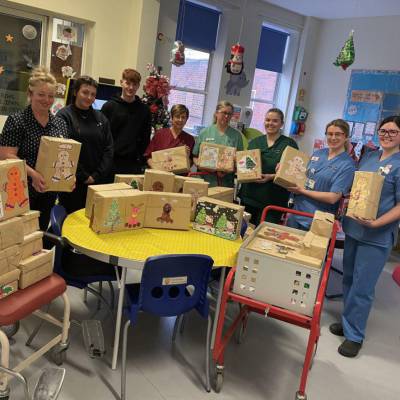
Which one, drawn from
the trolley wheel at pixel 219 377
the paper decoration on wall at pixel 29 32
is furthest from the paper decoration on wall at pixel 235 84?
the trolley wheel at pixel 219 377

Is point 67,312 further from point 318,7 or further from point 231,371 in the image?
point 318,7

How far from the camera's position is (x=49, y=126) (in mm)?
2633

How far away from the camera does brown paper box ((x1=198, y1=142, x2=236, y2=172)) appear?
3318 millimetres

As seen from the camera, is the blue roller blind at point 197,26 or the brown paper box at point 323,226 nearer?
the brown paper box at point 323,226

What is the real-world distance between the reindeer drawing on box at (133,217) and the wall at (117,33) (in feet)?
9.45

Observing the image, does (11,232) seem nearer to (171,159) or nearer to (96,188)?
(96,188)

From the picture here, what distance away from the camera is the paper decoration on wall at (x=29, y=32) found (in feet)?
14.3

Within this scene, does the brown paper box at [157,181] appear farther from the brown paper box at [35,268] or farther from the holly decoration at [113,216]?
the brown paper box at [35,268]

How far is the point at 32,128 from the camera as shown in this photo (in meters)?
2.54

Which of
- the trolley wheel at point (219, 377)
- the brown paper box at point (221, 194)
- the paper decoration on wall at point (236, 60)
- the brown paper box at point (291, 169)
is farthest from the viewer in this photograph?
the paper decoration on wall at point (236, 60)

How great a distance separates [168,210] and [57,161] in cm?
73

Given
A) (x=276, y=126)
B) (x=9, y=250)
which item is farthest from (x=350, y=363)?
(x=9, y=250)

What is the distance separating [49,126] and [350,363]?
2.45 metres

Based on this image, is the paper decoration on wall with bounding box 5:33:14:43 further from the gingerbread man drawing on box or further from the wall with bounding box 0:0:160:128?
the gingerbread man drawing on box
